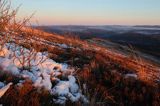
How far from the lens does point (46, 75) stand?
27.5ft

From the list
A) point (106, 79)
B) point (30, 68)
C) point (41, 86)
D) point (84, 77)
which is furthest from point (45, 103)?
point (106, 79)

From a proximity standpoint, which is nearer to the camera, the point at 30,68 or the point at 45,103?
the point at 45,103

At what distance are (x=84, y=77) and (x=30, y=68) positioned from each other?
1656 millimetres

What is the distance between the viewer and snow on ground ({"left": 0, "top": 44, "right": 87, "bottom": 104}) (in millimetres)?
7762

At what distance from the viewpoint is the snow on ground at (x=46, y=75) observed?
7.76 m

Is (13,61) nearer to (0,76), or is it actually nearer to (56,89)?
(0,76)

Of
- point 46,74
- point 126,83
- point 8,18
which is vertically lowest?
point 126,83

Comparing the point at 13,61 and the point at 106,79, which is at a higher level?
the point at 13,61

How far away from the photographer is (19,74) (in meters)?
8.05

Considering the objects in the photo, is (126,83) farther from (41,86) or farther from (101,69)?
(41,86)

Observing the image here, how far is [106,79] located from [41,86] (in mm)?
2921

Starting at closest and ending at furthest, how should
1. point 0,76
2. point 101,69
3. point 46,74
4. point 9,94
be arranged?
point 9,94, point 0,76, point 46,74, point 101,69

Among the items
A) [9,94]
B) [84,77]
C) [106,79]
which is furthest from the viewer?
[106,79]

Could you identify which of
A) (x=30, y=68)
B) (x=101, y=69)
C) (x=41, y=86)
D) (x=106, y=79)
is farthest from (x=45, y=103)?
(x=101, y=69)
